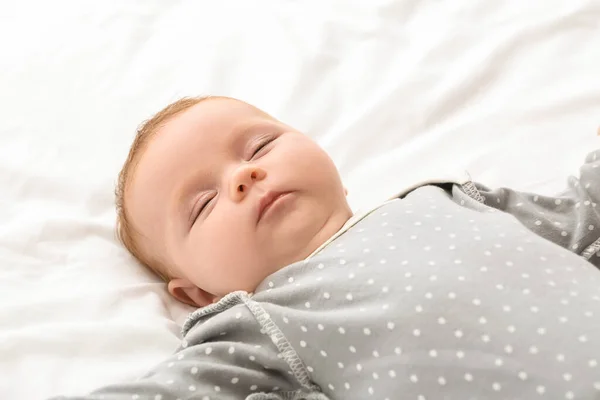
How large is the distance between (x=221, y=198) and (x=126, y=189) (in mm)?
175

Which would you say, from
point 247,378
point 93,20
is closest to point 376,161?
point 247,378

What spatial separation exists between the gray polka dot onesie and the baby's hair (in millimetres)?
159

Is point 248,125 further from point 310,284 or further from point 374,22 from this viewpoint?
point 374,22

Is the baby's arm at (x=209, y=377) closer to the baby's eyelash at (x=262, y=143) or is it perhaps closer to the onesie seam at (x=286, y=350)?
the onesie seam at (x=286, y=350)

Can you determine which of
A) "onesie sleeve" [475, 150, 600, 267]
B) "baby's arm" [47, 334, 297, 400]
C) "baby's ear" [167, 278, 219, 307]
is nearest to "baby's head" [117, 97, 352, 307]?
"baby's ear" [167, 278, 219, 307]

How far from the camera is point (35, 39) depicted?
155 centimetres

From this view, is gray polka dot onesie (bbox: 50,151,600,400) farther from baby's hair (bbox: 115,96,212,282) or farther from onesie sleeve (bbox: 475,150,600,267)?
baby's hair (bbox: 115,96,212,282)

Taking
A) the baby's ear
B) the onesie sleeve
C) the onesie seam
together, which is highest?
the baby's ear

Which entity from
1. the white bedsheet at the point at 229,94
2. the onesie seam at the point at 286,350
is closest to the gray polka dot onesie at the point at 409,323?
the onesie seam at the point at 286,350

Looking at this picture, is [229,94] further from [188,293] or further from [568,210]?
[568,210]

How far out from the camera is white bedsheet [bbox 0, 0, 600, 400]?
102cm

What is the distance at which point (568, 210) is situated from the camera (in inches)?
41.0

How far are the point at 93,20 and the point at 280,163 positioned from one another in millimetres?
803

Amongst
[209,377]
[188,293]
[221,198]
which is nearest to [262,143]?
[221,198]
